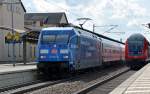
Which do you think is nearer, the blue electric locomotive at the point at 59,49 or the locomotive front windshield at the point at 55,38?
the blue electric locomotive at the point at 59,49

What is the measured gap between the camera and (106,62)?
47344 millimetres

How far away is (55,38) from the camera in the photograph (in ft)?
96.5

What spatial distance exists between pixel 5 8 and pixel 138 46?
40400 millimetres

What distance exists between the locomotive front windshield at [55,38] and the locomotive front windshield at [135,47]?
1804cm

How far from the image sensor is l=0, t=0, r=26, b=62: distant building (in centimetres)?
7738

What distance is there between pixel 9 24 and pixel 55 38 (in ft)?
185

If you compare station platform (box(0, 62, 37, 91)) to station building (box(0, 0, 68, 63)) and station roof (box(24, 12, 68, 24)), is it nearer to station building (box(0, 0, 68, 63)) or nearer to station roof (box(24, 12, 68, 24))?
station building (box(0, 0, 68, 63))

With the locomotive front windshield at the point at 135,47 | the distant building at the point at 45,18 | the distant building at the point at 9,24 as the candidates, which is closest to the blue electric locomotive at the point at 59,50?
the locomotive front windshield at the point at 135,47

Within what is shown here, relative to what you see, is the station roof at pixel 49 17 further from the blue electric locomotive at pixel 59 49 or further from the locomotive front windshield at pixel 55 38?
the locomotive front windshield at pixel 55 38

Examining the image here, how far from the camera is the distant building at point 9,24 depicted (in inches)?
3046

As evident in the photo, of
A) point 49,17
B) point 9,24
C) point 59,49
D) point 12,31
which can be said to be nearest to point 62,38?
point 59,49

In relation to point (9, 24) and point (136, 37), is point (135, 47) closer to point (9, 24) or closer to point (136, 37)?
point (136, 37)

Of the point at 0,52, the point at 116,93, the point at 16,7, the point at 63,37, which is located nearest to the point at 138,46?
the point at 63,37

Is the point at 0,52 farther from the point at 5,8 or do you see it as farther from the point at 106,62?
the point at 106,62
